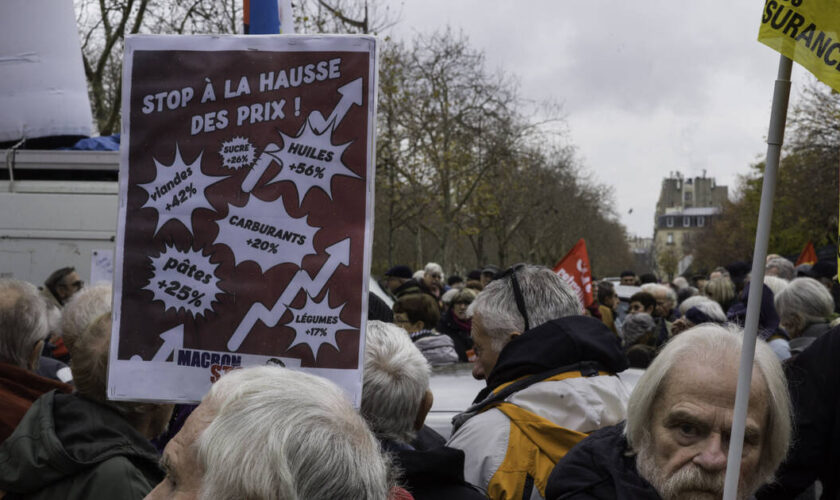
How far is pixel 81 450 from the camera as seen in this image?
262cm

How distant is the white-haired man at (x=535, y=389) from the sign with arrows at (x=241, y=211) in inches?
24.0

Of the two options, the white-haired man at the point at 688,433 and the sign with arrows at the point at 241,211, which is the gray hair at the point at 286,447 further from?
the sign with arrows at the point at 241,211

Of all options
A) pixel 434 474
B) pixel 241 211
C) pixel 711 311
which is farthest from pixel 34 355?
pixel 711 311

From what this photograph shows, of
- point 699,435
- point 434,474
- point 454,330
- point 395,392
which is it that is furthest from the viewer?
point 454,330

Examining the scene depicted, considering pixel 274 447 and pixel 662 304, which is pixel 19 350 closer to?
pixel 274 447

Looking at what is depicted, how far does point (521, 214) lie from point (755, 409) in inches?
1594

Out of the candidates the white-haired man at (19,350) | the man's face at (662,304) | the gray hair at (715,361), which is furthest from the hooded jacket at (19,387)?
the man's face at (662,304)

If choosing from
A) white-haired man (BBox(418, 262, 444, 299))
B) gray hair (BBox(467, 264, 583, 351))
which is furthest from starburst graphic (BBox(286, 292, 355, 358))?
white-haired man (BBox(418, 262, 444, 299))

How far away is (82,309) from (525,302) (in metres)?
1.77

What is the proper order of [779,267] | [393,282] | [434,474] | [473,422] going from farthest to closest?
[393,282] → [779,267] → [473,422] → [434,474]

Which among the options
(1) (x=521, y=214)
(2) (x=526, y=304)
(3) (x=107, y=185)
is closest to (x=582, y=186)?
(1) (x=521, y=214)

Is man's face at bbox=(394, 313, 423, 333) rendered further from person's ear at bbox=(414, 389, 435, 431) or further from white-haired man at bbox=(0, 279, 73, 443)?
person's ear at bbox=(414, 389, 435, 431)

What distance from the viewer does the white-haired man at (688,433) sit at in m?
2.37

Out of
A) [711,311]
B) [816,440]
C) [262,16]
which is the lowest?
[816,440]
